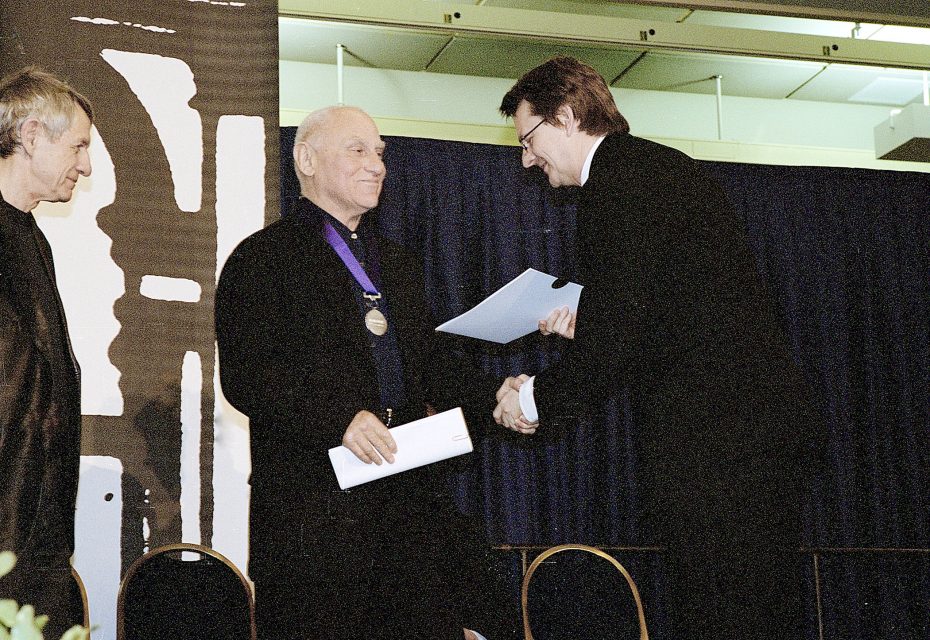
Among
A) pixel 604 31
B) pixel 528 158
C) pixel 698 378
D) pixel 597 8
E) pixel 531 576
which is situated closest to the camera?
pixel 698 378

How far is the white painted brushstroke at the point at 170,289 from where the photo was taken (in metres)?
3.40

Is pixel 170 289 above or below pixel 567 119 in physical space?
below

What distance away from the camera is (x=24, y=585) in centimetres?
245

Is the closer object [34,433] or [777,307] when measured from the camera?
[34,433]

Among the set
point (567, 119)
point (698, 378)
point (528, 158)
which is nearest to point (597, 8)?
point (528, 158)

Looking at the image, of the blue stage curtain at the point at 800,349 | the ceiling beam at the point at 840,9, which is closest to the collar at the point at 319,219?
the blue stage curtain at the point at 800,349

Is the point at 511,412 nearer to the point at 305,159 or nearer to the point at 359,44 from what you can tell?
the point at 305,159

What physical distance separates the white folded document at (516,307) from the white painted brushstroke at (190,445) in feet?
3.59

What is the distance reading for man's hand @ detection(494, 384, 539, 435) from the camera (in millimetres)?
2639

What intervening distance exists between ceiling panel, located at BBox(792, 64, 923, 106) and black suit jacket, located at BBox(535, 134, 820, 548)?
445cm

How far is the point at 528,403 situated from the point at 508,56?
12.1 ft

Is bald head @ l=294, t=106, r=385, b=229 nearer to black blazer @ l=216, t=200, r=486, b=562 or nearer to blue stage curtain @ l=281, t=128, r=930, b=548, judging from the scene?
black blazer @ l=216, t=200, r=486, b=562

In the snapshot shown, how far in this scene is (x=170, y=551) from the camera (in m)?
3.23

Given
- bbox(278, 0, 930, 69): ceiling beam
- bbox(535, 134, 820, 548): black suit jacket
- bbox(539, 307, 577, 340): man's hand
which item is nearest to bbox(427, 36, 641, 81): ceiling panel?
bbox(278, 0, 930, 69): ceiling beam
